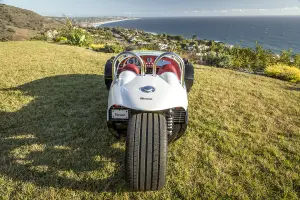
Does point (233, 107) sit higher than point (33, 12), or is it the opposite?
point (33, 12)

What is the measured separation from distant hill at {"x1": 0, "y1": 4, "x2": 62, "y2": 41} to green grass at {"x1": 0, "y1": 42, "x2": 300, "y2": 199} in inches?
744

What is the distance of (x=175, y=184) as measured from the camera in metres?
3.02

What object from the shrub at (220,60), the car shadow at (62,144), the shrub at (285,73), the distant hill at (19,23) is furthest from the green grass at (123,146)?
the distant hill at (19,23)

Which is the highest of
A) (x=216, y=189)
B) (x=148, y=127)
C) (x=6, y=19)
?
(x=6, y=19)

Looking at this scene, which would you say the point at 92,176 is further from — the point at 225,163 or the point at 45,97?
the point at 45,97

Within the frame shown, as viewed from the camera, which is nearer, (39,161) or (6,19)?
(39,161)

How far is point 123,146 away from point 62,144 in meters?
1.15

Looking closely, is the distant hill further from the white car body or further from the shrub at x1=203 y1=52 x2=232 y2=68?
the white car body

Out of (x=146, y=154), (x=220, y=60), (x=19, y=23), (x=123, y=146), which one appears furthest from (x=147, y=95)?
(x=19, y=23)

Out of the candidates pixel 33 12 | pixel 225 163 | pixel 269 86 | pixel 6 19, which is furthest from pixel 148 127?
Answer: pixel 33 12

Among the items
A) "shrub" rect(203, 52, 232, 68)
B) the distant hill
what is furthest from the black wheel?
the distant hill

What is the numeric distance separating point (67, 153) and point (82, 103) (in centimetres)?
229

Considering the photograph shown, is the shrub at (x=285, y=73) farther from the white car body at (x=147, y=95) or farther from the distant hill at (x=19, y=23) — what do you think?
the distant hill at (x=19, y=23)

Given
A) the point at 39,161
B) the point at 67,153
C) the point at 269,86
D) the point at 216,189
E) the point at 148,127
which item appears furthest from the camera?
the point at 269,86
